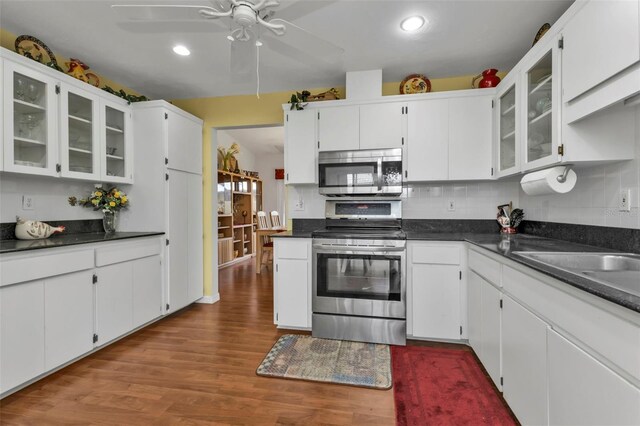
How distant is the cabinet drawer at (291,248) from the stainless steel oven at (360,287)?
11 centimetres

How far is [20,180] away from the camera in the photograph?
2.35 metres

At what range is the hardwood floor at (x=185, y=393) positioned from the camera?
1.66 m

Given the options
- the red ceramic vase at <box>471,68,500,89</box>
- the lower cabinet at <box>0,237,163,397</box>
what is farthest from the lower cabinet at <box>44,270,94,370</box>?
the red ceramic vase at <box>471,68,500,89</box>

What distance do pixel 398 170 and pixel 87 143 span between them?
285cm

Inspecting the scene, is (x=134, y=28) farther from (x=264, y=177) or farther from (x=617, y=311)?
(x=264, y=177)

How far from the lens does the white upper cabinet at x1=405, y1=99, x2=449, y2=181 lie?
2732 millimetres

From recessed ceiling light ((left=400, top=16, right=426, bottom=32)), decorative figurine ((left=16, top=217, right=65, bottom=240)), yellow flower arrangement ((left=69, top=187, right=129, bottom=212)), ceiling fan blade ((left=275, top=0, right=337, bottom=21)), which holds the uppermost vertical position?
recessed ceiling light ((left=400, top=16, right=426, bottom=32))

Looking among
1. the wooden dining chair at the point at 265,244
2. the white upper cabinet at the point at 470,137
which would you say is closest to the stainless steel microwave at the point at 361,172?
the white upper cabinet at the point at 470,137

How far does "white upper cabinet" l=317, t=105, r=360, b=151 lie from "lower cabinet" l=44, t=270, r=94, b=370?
2287mm

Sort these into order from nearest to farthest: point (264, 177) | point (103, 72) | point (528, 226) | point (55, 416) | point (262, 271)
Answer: point (55, 416) → point (528, 226) → point (103, 72) → point (262, 271) → point (264, 177)

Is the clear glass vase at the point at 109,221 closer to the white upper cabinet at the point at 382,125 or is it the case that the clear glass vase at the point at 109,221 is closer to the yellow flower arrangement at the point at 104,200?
the yellow flower arrangement at the point at 104,200

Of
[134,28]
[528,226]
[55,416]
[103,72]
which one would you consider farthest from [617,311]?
[103,72]

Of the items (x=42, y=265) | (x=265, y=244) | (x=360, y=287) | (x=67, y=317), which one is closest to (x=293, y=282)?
(x=360, y=287)

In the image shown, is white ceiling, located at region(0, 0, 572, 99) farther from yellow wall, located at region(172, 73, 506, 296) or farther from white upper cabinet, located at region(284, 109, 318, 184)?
white upper cabinet, located at region(284, 109, 318, 184)
